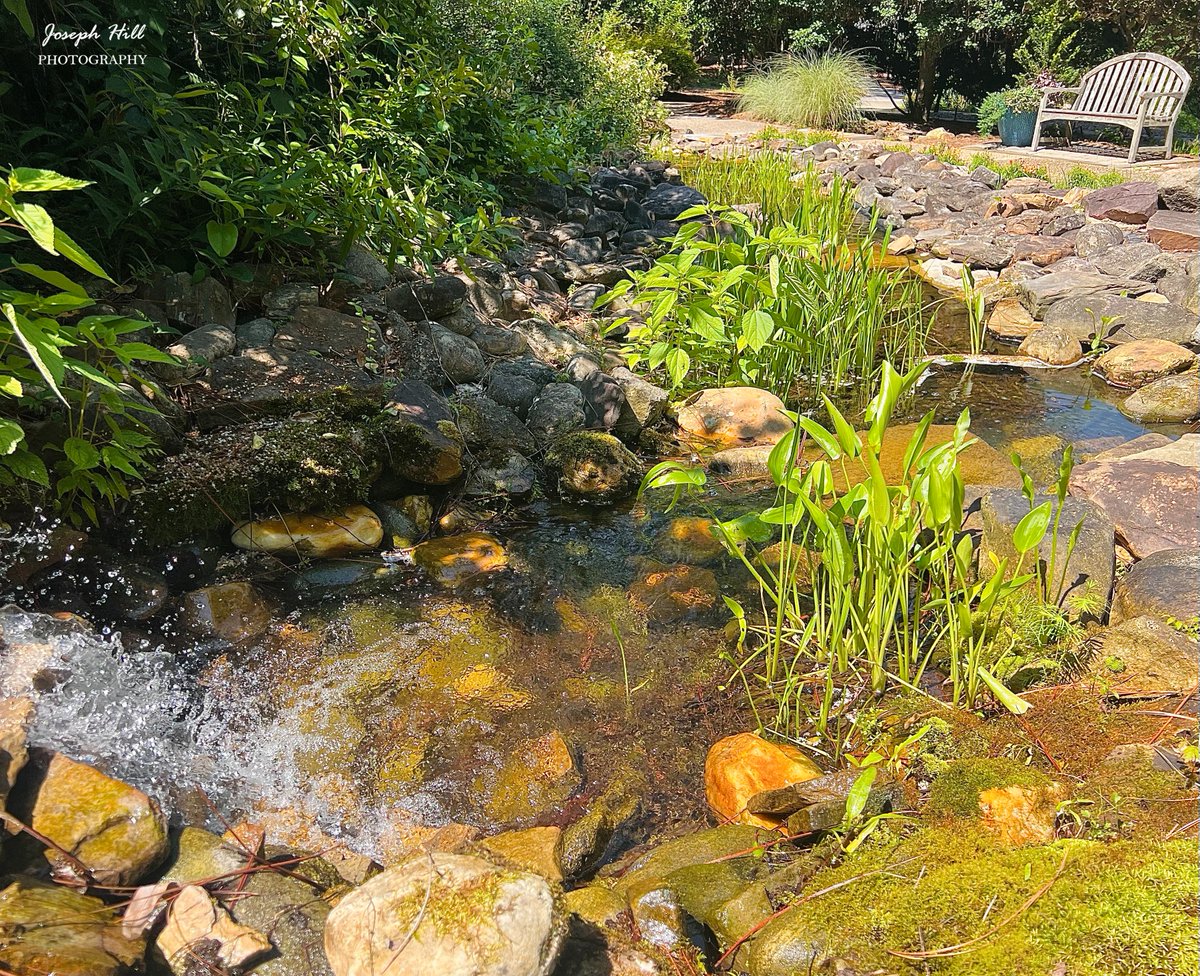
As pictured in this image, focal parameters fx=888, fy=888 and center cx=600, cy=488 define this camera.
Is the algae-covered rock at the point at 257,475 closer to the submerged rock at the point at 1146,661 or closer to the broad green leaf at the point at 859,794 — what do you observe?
the broad green leaf at the point at 859,794

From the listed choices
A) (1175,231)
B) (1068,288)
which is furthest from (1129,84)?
(1068,288)

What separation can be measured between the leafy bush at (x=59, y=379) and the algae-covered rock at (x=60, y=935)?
1.03 metres

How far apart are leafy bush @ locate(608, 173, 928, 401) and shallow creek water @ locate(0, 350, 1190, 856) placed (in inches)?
58.9

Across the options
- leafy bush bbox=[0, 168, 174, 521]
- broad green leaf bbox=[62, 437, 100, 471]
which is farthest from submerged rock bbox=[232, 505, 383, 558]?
broad green leaf bbox=[62, 437, 100, 471]

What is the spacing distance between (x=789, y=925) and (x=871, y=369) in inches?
169

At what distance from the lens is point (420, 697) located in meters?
3.00

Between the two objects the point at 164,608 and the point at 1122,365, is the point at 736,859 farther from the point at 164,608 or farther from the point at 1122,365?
the point at 1122,365

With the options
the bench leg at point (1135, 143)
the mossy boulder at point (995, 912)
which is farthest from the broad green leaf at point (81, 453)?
the bench leg at point (1135, 143)

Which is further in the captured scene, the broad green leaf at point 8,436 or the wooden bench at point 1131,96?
the wooden bench at point 1131,96

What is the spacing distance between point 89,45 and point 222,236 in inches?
34.6

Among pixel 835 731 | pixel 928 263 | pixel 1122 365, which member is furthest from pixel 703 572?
pixel 928 263

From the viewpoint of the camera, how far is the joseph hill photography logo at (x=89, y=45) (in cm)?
353

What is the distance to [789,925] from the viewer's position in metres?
1.96

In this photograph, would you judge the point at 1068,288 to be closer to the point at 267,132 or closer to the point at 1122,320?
the point at 1122,320
